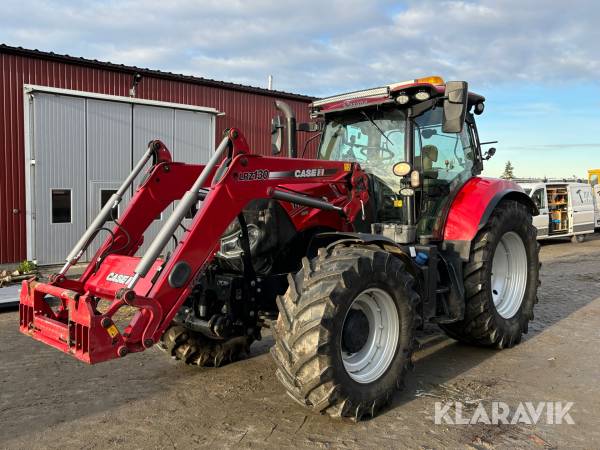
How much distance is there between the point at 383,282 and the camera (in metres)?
3.83

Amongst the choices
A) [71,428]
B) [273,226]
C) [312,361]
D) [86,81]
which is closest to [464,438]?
[312,361]

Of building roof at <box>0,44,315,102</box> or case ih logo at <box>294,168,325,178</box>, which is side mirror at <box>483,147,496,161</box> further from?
building roof at <box>0,44,315,102</box>

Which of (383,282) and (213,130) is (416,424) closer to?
(383,282)

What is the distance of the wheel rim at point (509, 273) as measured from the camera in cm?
565

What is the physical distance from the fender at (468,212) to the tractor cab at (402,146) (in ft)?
0.34

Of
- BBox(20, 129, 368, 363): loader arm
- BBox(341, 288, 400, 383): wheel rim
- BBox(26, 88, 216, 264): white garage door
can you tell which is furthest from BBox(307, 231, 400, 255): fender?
BBox(26, 88, 216, 264): white garage door

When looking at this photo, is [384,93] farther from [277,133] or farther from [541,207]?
[541,207]

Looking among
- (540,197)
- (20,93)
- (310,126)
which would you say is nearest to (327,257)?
(310,126)

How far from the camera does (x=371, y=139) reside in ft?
17.3

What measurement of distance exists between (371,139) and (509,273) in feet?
6.94

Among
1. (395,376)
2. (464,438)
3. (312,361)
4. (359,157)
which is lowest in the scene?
(464,438)

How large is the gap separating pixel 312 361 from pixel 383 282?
2.64ft

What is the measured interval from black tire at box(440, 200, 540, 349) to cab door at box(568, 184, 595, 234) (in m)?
12.3

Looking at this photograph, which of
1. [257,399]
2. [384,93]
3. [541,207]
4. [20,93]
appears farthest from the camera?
[541,207]
